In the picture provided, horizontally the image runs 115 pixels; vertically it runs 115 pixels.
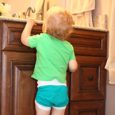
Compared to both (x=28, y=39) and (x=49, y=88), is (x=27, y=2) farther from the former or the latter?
(x=49, y=88)

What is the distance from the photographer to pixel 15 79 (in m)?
1.17

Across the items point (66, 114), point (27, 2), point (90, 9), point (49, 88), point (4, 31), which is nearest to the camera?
point (49, 88)

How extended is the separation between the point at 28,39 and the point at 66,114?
0.65 m

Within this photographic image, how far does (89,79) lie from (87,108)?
9.0 inches

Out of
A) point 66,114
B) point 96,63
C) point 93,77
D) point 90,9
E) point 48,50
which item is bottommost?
point 66,114

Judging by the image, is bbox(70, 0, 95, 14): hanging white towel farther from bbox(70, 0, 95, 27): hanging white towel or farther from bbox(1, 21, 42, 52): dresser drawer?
bbox(1, 21, 42, 52): dresser drawer

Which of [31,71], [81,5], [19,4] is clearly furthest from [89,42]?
[19,4]

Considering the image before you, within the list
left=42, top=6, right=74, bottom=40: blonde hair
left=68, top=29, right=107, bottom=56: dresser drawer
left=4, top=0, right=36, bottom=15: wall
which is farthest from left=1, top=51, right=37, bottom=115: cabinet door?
left=4, top=0, right=36, bottom=15: wall

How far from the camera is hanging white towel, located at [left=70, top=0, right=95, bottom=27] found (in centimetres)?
163

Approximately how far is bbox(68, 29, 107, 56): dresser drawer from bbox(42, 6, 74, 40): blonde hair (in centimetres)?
30

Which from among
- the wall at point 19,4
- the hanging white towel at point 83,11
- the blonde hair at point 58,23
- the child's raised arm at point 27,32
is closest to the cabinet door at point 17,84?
the child's raised arm at point 27,32

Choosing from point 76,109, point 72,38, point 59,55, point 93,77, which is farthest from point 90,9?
point 76,109

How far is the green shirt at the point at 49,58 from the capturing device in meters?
1.04

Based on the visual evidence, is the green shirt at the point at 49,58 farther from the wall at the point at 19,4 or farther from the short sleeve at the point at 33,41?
the wall at the point at 19,4
